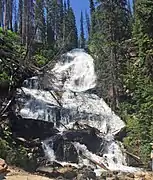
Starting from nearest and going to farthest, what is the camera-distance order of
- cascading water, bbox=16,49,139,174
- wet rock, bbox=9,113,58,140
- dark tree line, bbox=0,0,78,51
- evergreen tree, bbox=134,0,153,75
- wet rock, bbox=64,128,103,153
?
wet rock, bbox=9,113,58,140, cascading water, bbox=16,49,139,174, wet rock, bbox=64,128,103,153, evergreen tree, bbox=134,0,153,75, dark tree line, bbox=0,0,78,51

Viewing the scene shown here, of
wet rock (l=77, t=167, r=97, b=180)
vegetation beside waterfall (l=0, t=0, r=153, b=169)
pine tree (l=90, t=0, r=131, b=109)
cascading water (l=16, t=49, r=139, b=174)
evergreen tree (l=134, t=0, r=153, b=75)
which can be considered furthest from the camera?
pine tree (l=90, t=0, r=131, b=109)

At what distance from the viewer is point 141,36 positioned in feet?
82.2

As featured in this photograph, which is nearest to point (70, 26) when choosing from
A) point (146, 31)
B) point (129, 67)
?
point (129, 67)

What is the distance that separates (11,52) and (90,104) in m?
16.8

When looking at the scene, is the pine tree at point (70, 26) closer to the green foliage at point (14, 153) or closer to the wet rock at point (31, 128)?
the wet rock at point (31, 128)

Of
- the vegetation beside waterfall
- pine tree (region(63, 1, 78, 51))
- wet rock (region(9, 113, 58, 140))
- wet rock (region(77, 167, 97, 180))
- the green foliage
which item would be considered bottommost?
wet rock (region(77, 167, 97, 180))

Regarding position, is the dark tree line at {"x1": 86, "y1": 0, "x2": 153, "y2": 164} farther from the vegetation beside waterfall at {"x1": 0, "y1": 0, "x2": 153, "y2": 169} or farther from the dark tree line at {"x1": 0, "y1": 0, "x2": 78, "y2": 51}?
the dark tree line at {"x1": 0, "y1": 0, "x2": 78, "y2": 51}

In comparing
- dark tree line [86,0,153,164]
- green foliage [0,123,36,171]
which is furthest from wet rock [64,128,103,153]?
green foliage [0,123,36,171]

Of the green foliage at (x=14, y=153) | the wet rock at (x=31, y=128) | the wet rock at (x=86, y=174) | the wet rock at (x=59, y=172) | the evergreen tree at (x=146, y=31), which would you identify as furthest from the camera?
the evergreen tree at (x=146, y=31)

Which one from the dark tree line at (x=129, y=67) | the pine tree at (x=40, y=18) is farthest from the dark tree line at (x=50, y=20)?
the dark tree line at (x=129, y=67)

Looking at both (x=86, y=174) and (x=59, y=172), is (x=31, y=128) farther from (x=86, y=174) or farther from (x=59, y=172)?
(x=86, y=174)

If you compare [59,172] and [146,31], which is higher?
[146,31]

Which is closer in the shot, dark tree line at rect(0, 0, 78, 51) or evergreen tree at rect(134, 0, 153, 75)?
evergreen tree at rect(134, 0, 153, 75)

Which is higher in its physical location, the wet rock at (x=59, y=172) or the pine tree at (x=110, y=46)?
the pine tree at (x=110, y=46)
